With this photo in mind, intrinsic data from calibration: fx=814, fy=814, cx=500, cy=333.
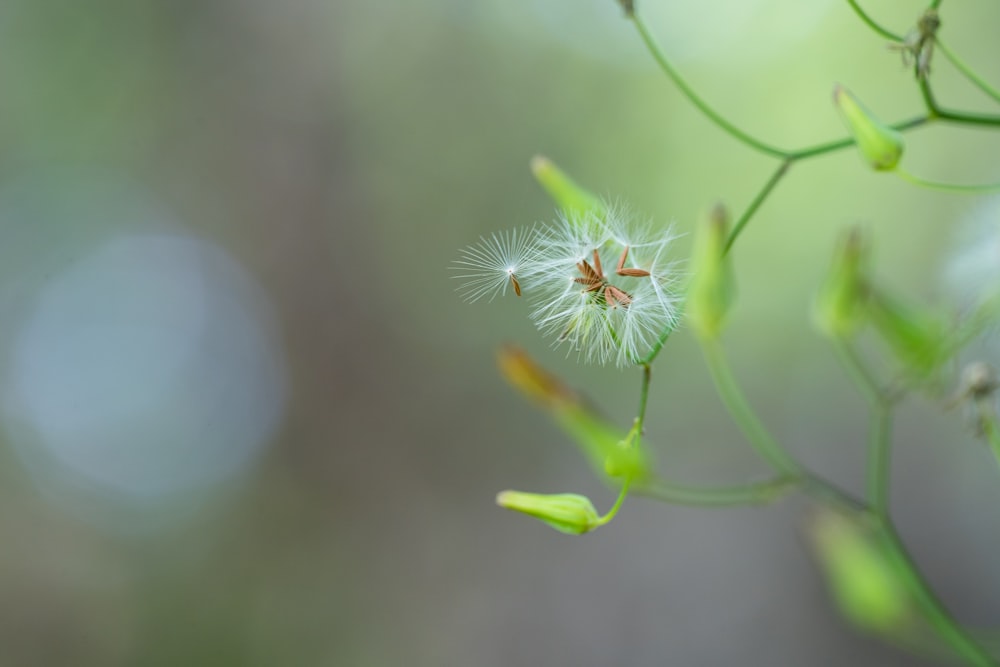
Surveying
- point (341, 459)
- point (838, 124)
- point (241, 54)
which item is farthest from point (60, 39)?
point (838, 124)

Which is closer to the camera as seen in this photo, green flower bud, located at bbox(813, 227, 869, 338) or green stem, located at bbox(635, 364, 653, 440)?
green stem, located at bbox(635, 364, 653, 440)

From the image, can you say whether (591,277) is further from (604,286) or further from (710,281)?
(710,281)

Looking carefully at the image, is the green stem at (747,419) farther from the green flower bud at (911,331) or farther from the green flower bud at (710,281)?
the green flower bud at (911,331)

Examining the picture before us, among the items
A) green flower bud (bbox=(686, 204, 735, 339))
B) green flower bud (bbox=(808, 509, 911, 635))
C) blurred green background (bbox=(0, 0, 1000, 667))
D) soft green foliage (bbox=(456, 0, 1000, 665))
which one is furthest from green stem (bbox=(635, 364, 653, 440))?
blurred green background (bbox=(0, 0, 1000, 667))

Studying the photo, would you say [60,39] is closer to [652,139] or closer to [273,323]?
[273,323]

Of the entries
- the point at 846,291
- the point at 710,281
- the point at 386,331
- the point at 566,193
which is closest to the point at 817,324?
the point at 846,291

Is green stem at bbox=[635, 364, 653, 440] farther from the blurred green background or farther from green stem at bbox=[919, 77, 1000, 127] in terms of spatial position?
the blurred green background
